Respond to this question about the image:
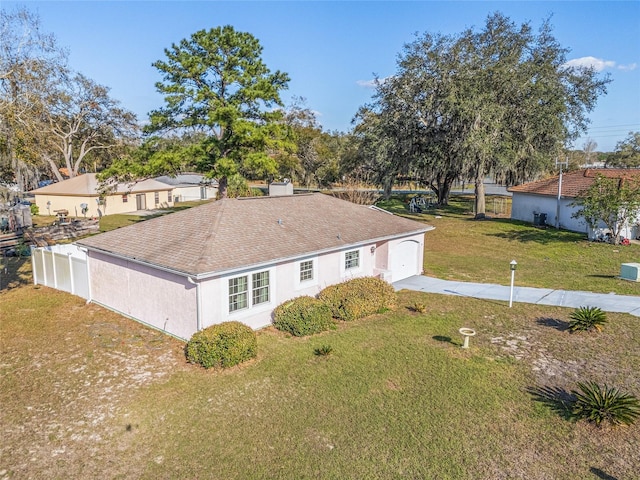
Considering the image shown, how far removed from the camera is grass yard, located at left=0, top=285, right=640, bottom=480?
7570 mm

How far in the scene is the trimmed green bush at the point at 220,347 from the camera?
428 inches

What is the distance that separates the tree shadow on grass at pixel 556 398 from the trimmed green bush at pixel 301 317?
20.1 feet

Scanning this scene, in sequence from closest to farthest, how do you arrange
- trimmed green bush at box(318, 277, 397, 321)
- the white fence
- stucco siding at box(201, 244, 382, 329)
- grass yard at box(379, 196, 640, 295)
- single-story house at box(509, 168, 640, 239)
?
stucco siding at box(201, 244, 382, 329) → trimmed green bush at box(318, 277, 397, 321) → the white fence → grass yard at box(379, 196, 640, 295) → single-story house at box(509, 168, 640, 239)

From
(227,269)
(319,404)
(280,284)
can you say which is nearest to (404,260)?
(280,284)

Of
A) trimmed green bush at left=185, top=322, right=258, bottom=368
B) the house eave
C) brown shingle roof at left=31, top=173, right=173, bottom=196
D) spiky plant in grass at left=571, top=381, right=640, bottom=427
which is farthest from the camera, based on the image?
brown shingle roof at left=31, top=173, right=173, bottom=196

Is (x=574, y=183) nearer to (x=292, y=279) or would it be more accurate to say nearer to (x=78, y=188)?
(x=292, y=279)

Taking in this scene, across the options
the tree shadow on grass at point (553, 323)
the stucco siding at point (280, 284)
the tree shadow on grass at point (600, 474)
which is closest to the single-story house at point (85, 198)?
the stucco siding at point (280, 284)

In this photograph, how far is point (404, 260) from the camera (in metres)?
19.7

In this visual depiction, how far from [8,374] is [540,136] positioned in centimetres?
3482

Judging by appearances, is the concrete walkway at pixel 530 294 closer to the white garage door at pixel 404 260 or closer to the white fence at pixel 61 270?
the white garage door at pixel 404 260

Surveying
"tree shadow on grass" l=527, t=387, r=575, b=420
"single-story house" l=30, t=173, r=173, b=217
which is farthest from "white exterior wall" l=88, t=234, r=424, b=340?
"single-story house" l=30, t=173, r=173, b=217

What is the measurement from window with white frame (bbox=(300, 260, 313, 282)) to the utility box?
47.1 feet

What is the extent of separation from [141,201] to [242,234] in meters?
32.5

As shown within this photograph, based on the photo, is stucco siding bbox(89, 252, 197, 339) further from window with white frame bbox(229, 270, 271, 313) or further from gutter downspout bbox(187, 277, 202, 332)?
window with white frame bbox(229, 270, 271, 313)
